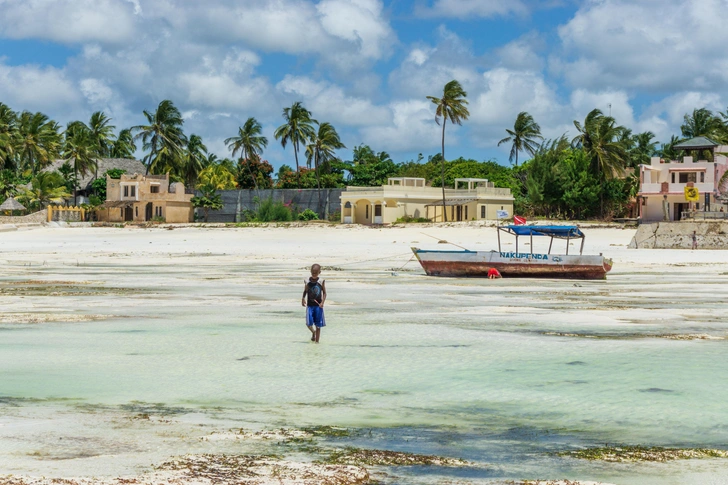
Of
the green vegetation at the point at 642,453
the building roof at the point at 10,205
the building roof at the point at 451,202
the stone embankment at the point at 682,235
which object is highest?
the building roof at the point at 451,202

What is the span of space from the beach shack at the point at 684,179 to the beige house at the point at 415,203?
32.9 feet

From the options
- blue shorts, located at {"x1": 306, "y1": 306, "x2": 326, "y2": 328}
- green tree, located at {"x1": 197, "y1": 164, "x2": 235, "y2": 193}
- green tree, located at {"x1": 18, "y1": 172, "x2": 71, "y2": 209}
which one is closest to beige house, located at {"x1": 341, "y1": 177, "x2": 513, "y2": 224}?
green tree, located at {"x1": 197, "y1": 164, "x2": 235, "y2": 193}

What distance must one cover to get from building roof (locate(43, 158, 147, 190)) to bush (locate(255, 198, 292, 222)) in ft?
75.8

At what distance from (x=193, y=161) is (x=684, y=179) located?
47.1 m

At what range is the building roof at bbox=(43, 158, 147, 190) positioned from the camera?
84.6 meters

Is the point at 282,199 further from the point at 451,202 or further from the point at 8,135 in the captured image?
the point at 8,135

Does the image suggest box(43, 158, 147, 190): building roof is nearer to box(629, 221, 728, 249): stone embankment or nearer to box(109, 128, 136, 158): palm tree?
box(109, 128, 136, 158): palm tree

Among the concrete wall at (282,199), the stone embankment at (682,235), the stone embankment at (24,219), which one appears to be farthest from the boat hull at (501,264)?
the stone embankment at (24,219)

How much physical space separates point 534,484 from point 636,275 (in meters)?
25.8

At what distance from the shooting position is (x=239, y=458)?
7.63 metres

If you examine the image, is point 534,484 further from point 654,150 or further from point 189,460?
point 654,150

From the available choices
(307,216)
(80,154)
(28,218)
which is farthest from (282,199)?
(80,154)

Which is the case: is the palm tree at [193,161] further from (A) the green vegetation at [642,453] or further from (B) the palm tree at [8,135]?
(A) the green vegetation at [642,453]

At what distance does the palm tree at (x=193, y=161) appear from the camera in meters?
88.9
